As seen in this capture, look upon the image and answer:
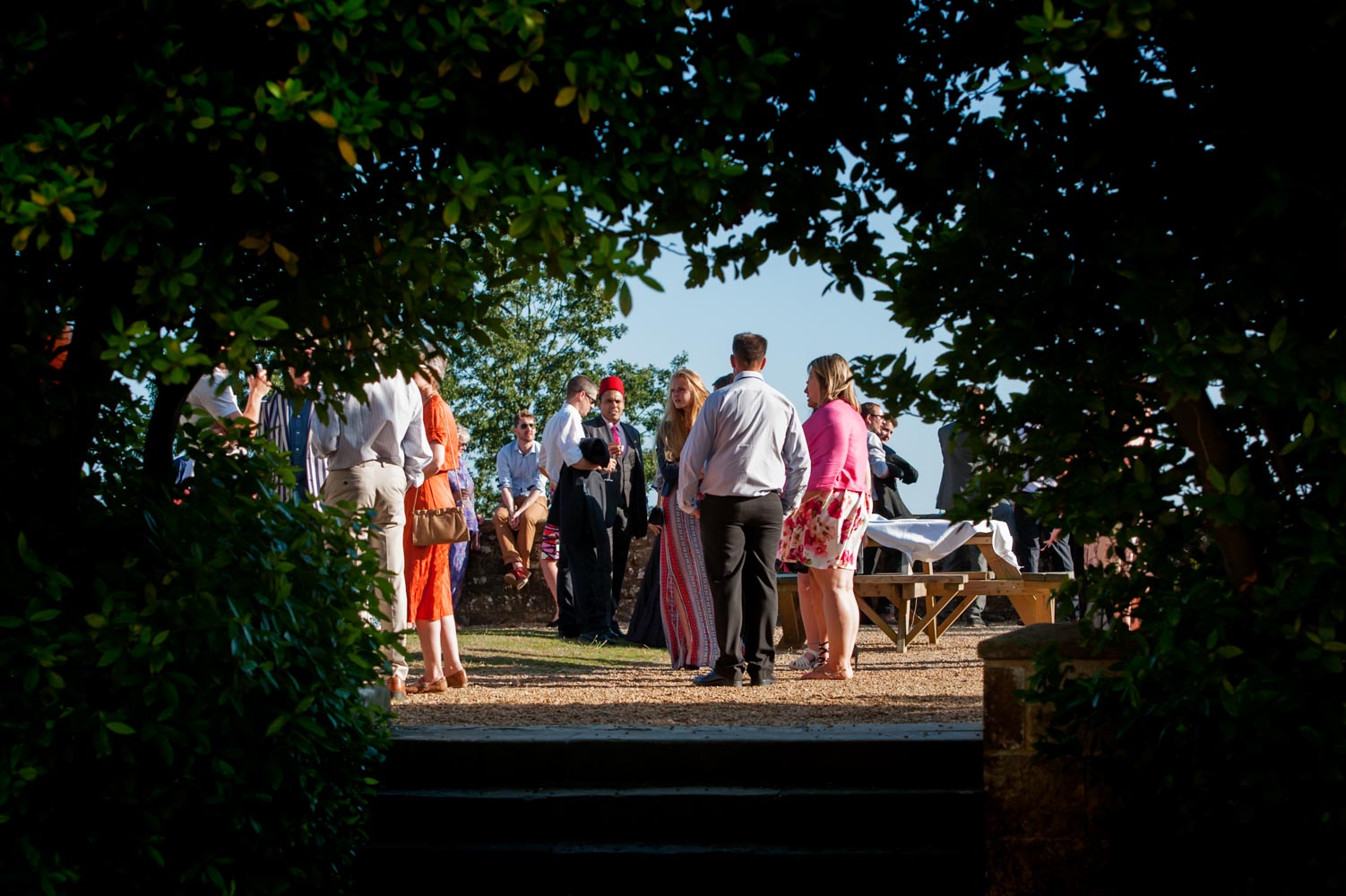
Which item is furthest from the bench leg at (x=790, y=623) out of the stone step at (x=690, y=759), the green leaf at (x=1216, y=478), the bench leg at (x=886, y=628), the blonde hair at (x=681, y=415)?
the green leaf at (x=1216, y=478)

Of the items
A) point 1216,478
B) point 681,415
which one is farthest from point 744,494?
point 1216,478

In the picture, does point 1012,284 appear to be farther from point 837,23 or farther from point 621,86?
point 621,86

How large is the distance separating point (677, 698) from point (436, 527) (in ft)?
5.22

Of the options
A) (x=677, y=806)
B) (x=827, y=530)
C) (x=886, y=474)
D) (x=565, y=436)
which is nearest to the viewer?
(x=677, y=806)

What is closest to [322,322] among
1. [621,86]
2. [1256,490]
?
[621,86]

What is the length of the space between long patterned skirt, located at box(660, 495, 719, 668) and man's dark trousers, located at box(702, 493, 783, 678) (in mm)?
799

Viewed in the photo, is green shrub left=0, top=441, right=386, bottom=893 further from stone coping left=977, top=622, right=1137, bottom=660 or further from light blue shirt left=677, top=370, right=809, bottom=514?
light blue shirt left=677, top=370, right=809, bottom=514

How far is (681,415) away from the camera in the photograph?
8.84m

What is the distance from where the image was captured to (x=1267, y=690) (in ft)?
10.1

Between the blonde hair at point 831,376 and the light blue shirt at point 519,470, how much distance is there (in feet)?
20.0

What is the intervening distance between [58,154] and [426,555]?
4843 mm

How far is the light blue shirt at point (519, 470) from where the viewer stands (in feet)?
46.6

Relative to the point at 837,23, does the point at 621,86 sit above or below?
below

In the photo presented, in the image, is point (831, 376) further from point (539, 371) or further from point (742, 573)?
point (539, 371)
